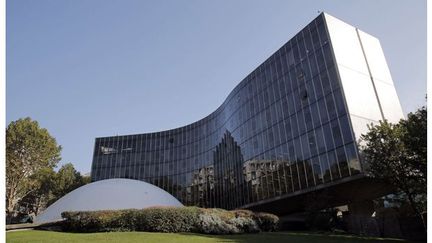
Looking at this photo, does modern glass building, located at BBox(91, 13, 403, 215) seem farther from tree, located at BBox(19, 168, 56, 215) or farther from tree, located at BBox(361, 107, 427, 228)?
tree, located at BBox(19, 168, 56, 215)

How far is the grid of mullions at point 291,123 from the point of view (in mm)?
30609

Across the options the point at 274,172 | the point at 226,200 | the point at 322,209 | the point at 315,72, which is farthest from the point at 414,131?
the point at 226,200

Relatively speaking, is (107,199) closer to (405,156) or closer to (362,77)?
(405,156)

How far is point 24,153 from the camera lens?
1404 inches

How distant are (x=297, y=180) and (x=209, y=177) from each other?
998 inches

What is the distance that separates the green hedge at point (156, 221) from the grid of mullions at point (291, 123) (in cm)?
1133

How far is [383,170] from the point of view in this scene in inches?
854

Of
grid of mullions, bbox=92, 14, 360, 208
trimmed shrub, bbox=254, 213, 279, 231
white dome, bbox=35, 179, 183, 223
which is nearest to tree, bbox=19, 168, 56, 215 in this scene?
white dome, bbox=35, 179, 183, 223

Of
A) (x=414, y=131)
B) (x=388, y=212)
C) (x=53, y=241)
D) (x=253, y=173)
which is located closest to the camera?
(x=53, y=241)

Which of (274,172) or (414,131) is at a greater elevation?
(274,172)

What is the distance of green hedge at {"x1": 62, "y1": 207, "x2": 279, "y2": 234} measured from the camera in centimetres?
2266

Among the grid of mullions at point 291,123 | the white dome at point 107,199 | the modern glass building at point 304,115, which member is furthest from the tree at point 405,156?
the white dome at point 107,199

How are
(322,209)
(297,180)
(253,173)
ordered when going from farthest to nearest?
(253,173) → (297,180) → (322,209)

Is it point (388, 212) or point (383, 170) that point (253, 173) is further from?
point (383, 170)
